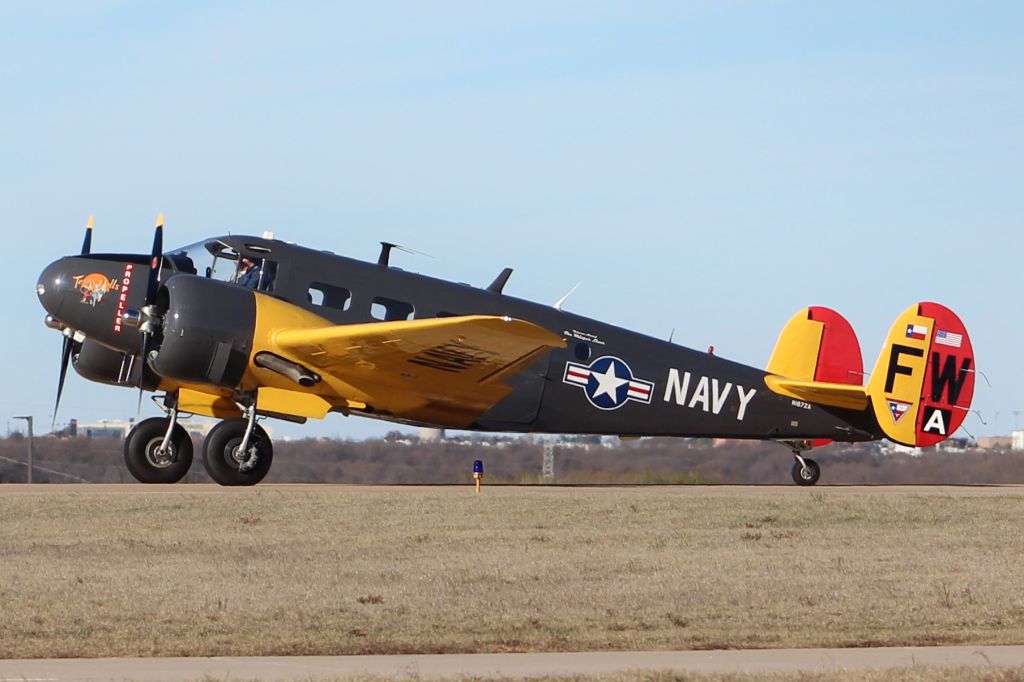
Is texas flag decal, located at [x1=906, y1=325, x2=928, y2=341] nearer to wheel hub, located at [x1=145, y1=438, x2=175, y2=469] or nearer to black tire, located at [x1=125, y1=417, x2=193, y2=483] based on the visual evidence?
black tire, located at [x1=125, y1=417, x2=193, y2=483]

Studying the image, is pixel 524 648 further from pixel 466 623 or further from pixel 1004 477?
pixel 1004 477

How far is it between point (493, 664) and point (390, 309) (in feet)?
39.7

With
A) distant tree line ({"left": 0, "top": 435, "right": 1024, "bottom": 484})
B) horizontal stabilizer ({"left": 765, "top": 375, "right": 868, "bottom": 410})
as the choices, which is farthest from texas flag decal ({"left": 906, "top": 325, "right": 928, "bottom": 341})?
distant tree line ({"left": 0, "top": 435, "right": 1024, "bottom": 484})

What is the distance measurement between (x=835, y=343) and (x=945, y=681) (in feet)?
57.3

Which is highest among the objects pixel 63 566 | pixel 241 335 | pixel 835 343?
pixel 835 343

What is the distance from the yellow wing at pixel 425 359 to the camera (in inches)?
788

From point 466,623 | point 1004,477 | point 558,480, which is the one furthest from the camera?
point 1004,477

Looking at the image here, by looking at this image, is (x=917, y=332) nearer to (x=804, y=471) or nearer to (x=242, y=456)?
(x=804, y=471)

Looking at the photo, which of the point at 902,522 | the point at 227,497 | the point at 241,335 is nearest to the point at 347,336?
the point at 241,335

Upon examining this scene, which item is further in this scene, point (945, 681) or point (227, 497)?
point (227, 497)

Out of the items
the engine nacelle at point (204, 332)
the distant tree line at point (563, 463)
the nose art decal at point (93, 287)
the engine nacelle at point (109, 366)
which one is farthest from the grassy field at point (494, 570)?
the distant tree line at point (563, 463)

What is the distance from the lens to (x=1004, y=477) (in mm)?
37312

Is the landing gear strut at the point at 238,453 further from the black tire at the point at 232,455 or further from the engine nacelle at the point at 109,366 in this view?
the engine nacelle at the point at 109,366

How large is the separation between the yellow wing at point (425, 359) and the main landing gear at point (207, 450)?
1.40 meters
